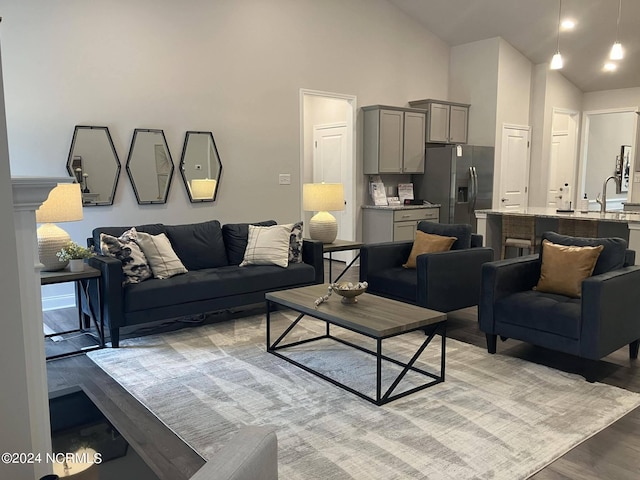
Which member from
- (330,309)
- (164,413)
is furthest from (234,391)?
(330,309)

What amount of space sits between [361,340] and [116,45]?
358cm

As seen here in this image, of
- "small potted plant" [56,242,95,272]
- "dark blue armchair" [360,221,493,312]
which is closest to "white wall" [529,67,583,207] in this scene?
"dark blue armchair" [360,221,493,312]

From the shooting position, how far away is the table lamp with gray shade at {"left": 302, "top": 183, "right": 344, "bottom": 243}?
205 inches

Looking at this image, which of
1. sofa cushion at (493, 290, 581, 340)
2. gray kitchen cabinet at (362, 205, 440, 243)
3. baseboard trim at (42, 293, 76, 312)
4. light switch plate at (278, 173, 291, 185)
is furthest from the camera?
gray kitchen cabinet at (362, 205, 440, 243)

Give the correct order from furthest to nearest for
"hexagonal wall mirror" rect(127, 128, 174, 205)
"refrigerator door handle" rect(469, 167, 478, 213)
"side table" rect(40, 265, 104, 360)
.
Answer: "refrigerator door handle" rect(469, 167, 478, 213)
"hexagonal wall mirror" rect(127, 128, 174, 205)
"side table" rect(40, 265, 104, 360)

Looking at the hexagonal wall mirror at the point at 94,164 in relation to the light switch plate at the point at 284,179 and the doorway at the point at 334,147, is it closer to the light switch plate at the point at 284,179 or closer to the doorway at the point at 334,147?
the light switch plate at the point at 284,179

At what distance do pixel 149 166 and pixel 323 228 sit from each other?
188 cm

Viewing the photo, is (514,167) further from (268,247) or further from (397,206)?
(268,247)

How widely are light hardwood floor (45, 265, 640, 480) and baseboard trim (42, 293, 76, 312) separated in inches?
53.2

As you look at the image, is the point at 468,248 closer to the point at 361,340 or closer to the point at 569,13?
the point at 361,340

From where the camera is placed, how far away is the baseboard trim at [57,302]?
4.70 metres

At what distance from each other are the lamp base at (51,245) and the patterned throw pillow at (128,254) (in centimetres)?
28

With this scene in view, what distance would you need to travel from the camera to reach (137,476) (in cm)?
145

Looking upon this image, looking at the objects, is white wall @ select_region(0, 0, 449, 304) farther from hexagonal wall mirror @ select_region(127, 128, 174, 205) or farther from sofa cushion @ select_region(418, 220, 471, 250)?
sofa cushion @ select_region(418, 220, 471, 250)
